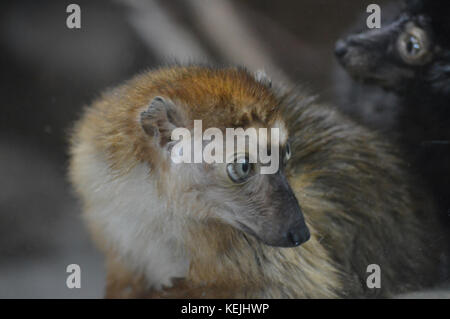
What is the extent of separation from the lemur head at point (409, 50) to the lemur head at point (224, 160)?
15.8 inches

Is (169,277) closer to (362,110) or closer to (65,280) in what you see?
(65,280)

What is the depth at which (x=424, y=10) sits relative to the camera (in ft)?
4.94

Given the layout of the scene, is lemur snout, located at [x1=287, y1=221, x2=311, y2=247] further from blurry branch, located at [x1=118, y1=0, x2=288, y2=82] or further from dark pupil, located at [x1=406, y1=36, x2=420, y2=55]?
dark pupil, located at [x1=406, y1=36, x2=420, y2=55]

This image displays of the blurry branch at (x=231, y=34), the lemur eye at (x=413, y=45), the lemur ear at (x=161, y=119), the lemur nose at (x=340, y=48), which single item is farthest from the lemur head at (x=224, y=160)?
the lemur eye at (x=413, y=45)

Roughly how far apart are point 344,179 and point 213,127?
1.73 feet

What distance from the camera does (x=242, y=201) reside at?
1239 mm

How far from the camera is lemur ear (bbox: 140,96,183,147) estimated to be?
1270 mm

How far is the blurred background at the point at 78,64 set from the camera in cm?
152

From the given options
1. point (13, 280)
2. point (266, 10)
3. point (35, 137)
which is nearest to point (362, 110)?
point (266, 10)

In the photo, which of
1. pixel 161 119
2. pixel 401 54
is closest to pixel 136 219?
pixel 161 119

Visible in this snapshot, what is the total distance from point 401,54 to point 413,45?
4 cm

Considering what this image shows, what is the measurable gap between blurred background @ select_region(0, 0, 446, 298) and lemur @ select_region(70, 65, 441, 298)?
7cm

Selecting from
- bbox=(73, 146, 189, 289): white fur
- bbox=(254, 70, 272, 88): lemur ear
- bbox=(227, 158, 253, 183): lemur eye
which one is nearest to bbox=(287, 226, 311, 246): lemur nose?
bbox=(227, 158, 253, 183): lemur eye

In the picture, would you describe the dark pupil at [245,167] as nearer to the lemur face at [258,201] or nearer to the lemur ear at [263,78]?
the lemur face at [258,201]
